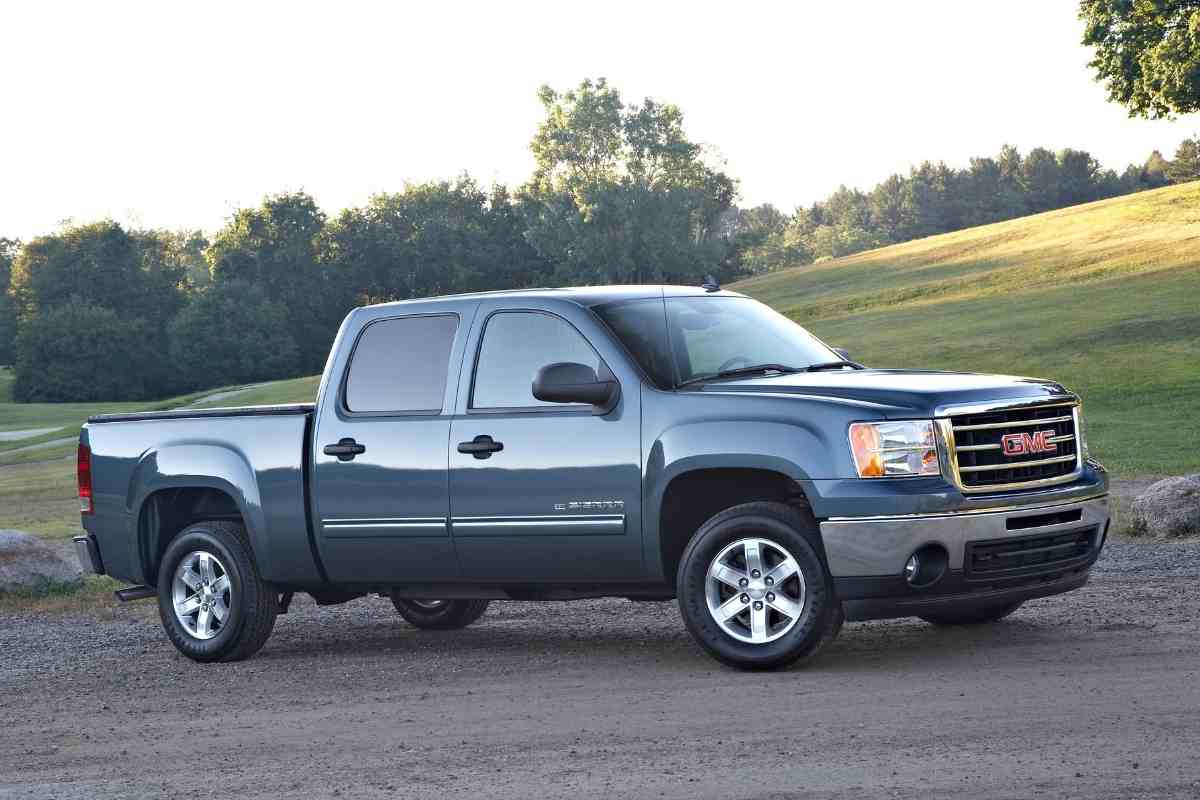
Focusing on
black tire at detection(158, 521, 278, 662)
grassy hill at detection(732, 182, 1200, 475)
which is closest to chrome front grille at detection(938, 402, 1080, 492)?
black tire at detection(158, 521, 278, 662)

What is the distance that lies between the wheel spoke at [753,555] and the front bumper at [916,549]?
0.36m

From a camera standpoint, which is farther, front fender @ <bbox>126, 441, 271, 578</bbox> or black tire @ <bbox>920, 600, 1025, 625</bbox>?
front fender @ <bbox>126, 441, 271, 578</bbox>

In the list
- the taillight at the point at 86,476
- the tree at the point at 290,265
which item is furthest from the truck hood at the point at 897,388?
the tree at the point at 290,265

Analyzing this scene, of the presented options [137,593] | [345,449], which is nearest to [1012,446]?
[345,449]

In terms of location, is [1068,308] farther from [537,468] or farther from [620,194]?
[620,194]

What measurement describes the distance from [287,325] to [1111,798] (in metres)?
→ 90.1

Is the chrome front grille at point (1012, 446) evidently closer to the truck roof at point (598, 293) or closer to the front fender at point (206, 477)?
the truck roof at point (598, 293)

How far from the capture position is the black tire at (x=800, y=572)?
311 inches

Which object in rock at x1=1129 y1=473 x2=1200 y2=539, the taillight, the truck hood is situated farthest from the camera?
rock at x1=1129 y1=473 x2=1200 y2=539

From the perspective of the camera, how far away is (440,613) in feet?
36.0

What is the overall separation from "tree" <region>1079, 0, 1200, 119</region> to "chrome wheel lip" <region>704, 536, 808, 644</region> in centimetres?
3091

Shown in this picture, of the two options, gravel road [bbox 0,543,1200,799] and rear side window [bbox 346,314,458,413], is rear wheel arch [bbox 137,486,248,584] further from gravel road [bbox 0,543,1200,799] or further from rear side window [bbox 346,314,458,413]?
rear side window [bbox 346,314,458,413]

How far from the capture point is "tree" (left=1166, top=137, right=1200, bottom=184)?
4797 inches

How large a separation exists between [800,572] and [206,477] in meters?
3.90
